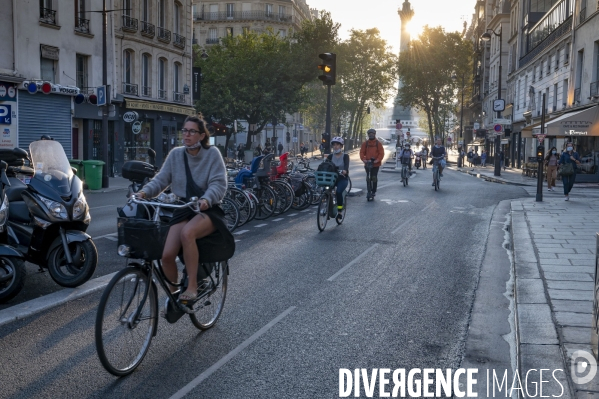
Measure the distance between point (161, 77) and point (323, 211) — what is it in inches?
1052

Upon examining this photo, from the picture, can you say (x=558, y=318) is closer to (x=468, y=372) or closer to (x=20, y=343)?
(x=468, y=372)

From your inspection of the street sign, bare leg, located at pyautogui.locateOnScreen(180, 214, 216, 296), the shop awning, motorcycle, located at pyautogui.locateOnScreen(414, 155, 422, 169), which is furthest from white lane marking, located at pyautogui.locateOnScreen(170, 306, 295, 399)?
motorcycle, located at pyautogui.locateOnScreen(414, 155, 422, 169)

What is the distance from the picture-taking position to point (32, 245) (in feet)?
22.6

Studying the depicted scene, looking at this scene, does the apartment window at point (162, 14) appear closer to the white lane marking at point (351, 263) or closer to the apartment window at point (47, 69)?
the apartment window at point (47, 69)

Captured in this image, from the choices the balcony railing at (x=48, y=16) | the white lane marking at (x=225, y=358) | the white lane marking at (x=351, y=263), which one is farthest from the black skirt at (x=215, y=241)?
the balcony railing at (x=48, y=16)

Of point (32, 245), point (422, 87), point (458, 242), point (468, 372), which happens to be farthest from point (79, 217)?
point (422, 87)

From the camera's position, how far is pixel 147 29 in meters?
34.6

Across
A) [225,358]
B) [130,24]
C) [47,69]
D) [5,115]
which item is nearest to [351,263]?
[225,358]

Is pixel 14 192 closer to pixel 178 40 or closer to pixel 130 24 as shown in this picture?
pixel 130 24

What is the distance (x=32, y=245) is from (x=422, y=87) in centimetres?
7202

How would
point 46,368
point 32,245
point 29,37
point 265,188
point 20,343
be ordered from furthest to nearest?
point 29,37, point 265,188, point 32,245, point 20,343, point 46,368

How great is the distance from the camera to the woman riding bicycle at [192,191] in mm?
4879

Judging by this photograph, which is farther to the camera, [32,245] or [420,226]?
[420,226]

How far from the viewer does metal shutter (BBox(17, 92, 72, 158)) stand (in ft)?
85.7
